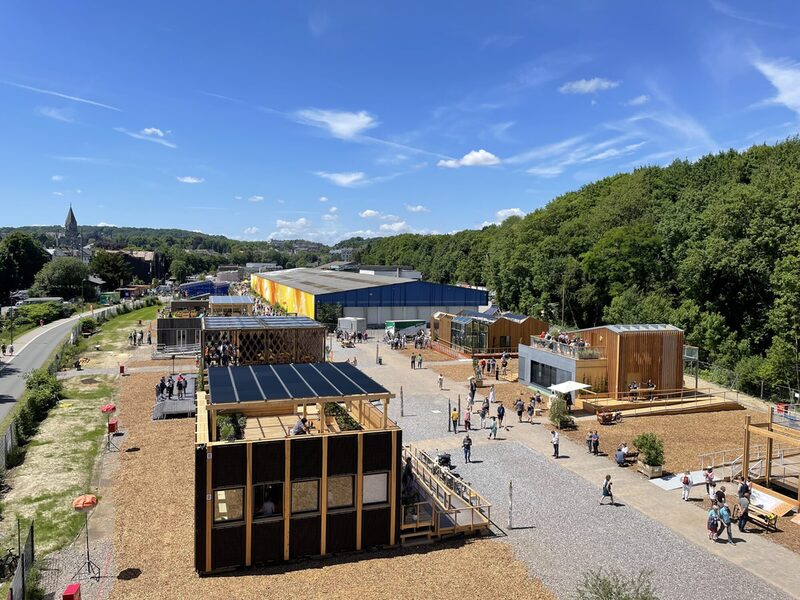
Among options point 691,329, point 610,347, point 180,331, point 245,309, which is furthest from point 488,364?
point 180,331

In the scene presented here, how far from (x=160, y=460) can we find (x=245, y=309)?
81.9ft

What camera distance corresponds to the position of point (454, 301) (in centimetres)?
6475

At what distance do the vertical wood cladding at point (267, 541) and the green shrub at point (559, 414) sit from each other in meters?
15.3

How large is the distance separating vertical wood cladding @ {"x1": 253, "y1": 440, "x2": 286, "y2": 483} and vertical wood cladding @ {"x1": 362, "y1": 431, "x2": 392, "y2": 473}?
1977 millimetres

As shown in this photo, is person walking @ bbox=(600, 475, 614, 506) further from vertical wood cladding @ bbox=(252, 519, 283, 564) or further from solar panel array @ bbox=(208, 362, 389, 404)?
vertical wood cladding @ bbox=(252, 519, 283, 564)

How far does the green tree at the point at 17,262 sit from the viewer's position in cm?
9238

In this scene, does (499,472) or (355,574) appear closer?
(355,574)

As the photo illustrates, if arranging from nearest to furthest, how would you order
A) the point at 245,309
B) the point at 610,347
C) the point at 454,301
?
1. the point at 610,347
2. the point at 245,309
3. the point at 454,301

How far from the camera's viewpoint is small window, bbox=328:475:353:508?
13.9 meters

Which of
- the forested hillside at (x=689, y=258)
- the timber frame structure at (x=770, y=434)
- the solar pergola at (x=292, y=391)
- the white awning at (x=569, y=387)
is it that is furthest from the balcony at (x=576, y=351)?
the solar pergola at (x=292, y=391)

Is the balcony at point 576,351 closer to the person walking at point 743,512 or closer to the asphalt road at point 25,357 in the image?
the person walking at point 743,512

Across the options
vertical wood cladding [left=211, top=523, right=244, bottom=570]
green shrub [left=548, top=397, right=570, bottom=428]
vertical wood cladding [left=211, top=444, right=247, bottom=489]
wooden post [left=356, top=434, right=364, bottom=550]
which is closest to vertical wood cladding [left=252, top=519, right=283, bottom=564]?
vertical wood cladding [left=211, top=523, right=244, bottom=570]

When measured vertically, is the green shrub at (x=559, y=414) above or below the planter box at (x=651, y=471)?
above

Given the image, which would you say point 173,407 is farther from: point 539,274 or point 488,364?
point 539,274
